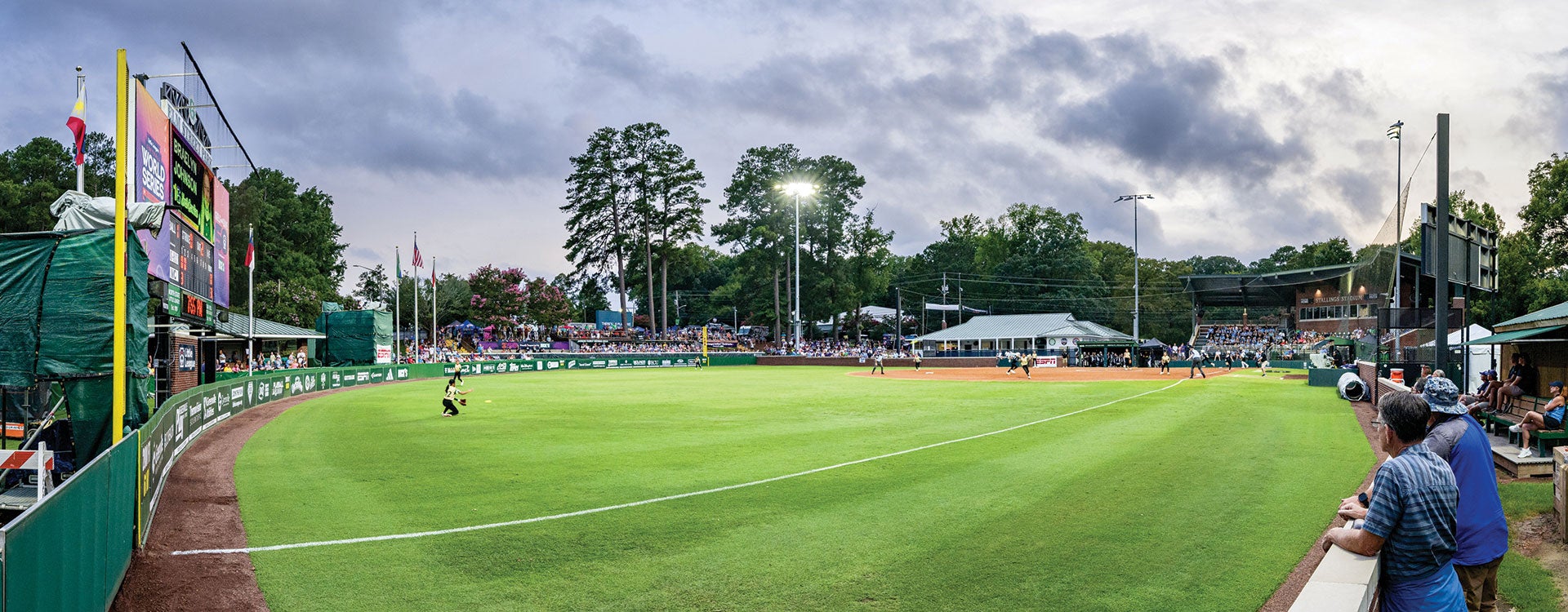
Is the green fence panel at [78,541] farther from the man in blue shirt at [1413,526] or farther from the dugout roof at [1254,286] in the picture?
the dugout roof at [1254,286]

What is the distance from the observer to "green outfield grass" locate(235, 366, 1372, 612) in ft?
26.0

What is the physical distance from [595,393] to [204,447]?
16.9 metres

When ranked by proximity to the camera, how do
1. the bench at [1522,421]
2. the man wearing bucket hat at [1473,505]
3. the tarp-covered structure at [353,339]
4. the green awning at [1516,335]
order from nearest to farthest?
the man wearing bucket hat at [1473,505] < the bench at [1522,421] < the green awning at [1516,335] < the tarp-covered structure at [353,339]

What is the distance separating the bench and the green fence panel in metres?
18.0

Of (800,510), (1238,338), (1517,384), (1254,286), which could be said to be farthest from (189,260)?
(1238,338)

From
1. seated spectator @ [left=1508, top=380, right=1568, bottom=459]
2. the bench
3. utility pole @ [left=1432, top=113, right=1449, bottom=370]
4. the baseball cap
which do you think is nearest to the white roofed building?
the bench

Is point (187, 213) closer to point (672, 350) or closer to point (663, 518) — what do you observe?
point (663, 518)

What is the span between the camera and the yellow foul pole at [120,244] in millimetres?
8844

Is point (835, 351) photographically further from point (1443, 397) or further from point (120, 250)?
point (1443, 397)

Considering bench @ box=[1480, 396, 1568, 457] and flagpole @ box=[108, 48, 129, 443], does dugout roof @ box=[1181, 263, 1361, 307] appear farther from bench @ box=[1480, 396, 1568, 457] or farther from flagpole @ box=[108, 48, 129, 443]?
flagpole @ box=[108, 48, 129, 443]

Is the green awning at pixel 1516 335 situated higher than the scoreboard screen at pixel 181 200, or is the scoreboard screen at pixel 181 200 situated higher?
the scoreboard screen at pixel 181 200

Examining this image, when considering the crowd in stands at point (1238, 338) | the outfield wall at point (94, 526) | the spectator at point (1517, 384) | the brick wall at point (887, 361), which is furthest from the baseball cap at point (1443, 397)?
the crowd in stands at point (1238, 338)

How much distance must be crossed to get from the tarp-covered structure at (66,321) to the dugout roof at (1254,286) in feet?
256

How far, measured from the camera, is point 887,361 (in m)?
68.8
